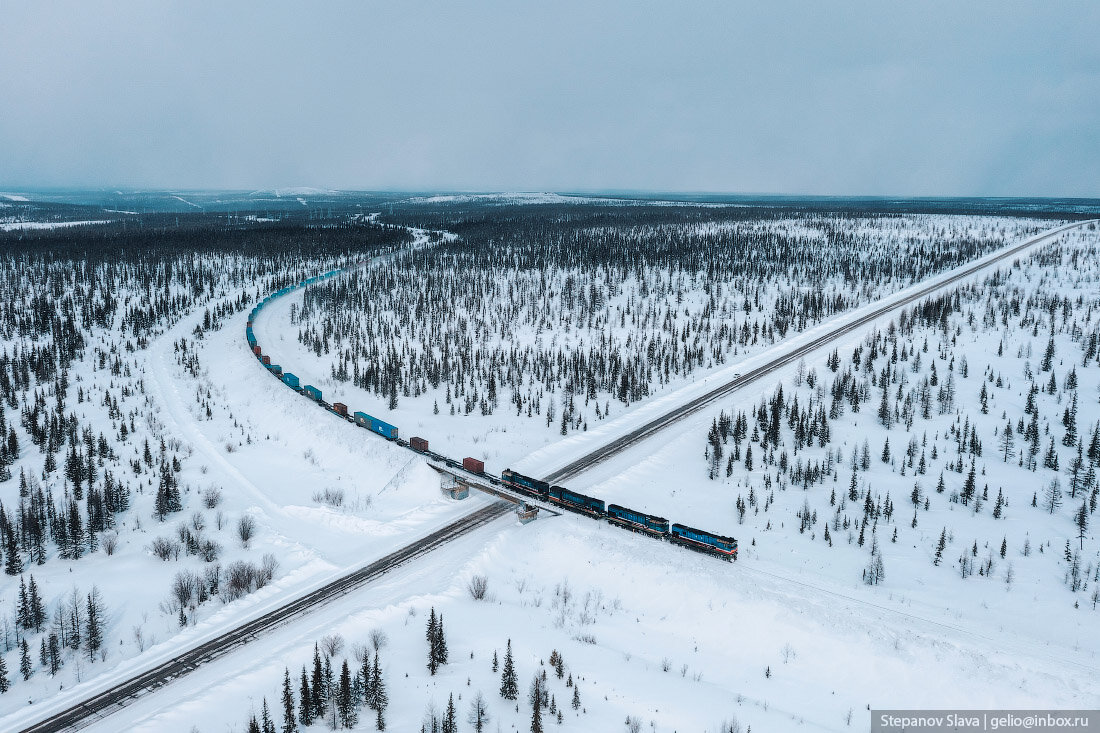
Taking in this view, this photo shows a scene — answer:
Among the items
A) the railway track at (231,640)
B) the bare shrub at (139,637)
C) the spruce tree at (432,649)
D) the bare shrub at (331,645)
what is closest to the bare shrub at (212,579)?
the bare shrub at (139,637)

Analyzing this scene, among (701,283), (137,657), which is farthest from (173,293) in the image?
(137,657)

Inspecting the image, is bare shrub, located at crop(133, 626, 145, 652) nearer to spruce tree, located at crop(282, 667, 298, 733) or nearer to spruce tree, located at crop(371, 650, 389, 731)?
spruce tree, located at crop(282, 667, 298, 733)

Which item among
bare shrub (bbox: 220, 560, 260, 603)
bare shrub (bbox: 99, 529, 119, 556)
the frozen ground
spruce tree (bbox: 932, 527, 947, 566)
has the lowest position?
bare shrub (bbox: 99, 529, 119, 556)

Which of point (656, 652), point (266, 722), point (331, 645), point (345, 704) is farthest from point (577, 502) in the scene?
point (266, 722)

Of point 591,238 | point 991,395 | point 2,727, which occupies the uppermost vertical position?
point 591,238

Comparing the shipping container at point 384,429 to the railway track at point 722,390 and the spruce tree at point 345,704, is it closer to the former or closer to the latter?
the railway track at point 722,390

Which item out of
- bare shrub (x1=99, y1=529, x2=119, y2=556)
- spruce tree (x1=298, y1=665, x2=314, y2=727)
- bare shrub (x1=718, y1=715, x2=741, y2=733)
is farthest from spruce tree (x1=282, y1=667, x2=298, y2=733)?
bare shrub (x1=99, y1=529, x2=119, y2=556)

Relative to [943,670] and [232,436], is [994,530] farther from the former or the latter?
[232,436]

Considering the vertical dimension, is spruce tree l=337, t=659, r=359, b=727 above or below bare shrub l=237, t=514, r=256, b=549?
above
